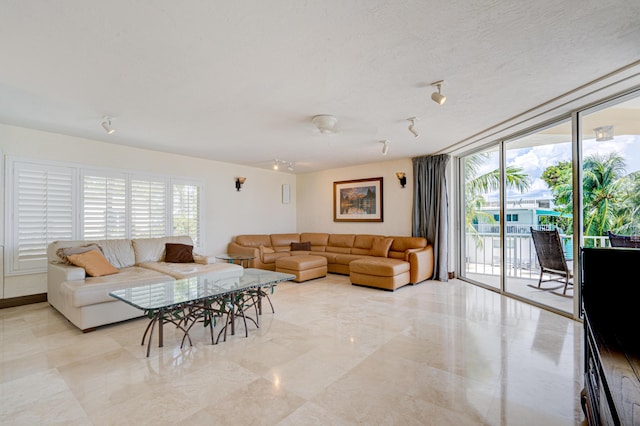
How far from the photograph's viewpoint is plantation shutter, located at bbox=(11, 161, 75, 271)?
380 centimetres

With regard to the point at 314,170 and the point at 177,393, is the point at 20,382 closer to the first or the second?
the point at 177,393

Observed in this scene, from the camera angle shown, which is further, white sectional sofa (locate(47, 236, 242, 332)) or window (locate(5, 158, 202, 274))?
window (locate(5, 158, 202, 274))

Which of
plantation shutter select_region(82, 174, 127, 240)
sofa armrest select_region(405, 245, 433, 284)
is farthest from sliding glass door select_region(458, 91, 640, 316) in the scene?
plantation shutter select_region(82, 174, 127, 240)

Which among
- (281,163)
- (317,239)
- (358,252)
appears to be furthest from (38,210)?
(358,252)

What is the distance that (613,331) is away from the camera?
1.22 m

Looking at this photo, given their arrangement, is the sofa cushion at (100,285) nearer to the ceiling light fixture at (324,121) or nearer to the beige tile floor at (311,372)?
the beige tile floor at (311,372)

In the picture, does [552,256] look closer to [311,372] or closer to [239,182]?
[311,372]

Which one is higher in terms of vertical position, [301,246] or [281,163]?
[281,163]

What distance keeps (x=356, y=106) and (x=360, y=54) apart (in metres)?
0.99

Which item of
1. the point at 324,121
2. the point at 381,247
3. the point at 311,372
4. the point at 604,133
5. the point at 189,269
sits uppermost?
the point at 324,121

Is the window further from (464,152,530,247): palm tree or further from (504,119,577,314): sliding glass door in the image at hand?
(504,119,577,314): sliding glass door

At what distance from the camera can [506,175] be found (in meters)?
4.41

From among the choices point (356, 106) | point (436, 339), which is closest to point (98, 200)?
point (356, 106)

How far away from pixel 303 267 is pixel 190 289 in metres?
2.60
